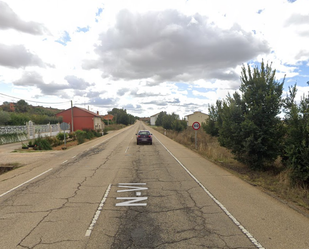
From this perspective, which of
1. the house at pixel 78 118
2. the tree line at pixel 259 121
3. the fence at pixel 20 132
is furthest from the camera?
the house at pixel 78 118

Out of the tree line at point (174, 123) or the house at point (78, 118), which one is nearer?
the tree line at point (174, 123)

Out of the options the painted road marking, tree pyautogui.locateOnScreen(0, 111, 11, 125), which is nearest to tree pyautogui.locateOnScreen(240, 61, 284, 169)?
the painted road marking

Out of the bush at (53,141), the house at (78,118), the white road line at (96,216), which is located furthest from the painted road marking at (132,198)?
the house at (78,118)

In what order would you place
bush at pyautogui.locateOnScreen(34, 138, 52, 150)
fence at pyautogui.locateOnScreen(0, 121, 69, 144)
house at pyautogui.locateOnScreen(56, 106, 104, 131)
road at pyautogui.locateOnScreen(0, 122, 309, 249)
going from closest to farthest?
road at pyautogui.locateOnScreen(0, 122, 309, 249) < bush at pyautogui.locateOnScreen(34, 138, 52, 150) < fence at pyautogui.locateOnScreen(0, 121, 69, 144) < house at pyautogui.locateOnScreen(56, 106, 104, 131)

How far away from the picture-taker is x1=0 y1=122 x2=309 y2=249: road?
4043 millimetres

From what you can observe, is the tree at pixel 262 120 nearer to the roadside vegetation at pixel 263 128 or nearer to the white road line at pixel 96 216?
the roadside vegetation at pixel 263 128

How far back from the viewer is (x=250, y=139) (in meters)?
9.74

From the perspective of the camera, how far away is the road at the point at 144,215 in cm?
404

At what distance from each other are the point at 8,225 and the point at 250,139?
8.61 meters

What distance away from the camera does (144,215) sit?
5184mm

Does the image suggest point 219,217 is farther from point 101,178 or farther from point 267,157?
point 267,157

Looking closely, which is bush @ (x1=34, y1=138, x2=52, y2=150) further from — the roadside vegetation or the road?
the roadside vegetation

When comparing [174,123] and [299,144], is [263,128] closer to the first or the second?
[299,144]

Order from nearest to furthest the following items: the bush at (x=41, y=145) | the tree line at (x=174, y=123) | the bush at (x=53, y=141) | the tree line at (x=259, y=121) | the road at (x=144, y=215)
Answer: the road at (x=144, y=215)
the tree line at (x=259, y=121)
the bush at (x=41, y=145)
the bush at (x=53, y=141)
the tree line at (x=174, y=123)
